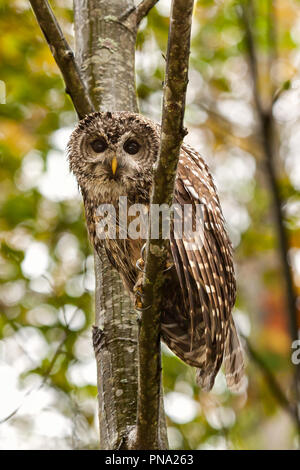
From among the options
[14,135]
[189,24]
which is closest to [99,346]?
[189,24]

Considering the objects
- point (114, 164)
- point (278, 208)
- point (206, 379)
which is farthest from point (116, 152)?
point (278, 208)

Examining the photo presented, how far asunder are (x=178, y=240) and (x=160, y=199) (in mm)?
1113

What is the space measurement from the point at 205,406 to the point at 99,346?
16.3 ft

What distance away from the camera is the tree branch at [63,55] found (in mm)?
3400

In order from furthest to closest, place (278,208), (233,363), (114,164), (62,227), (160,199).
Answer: (62,227) → (233,363) → (114,164) → (160,199) → (278,208)

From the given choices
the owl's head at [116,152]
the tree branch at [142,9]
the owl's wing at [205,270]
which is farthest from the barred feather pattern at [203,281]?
the tree branch at [142,9]

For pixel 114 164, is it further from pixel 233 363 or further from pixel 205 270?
Result: pixel 233 363

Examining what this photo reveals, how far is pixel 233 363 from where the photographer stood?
4219mm

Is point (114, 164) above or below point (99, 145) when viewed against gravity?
below

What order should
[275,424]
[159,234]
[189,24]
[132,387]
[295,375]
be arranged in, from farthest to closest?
[275,424] < [132,387] < [159,234] < [189,24] < [295,375]

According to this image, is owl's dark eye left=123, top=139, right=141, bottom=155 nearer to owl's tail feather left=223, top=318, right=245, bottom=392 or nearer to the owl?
the owl
